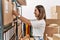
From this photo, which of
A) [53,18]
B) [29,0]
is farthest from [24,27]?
[29,0]

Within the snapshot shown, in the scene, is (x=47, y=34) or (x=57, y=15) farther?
(x=57, y=15)

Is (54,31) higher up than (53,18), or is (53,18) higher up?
(53,18)

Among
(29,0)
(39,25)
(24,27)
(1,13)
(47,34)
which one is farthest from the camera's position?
(29,0)

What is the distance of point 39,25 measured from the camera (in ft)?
8.45

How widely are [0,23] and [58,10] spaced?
9.59 ft

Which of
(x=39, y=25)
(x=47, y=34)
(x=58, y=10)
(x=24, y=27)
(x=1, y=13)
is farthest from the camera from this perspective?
(x=58, y=10)

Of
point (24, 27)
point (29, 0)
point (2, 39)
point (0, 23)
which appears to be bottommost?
point (24, 27)

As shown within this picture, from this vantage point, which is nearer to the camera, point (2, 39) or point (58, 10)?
point (2, 39)

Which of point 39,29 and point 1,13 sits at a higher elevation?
point 1,13

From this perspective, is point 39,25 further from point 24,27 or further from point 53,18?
point 53,18

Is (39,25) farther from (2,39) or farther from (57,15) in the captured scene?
(2,39)

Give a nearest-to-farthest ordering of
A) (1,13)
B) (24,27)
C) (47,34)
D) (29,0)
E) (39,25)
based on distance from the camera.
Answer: (1,13) < (39,25) < (24,27) < (47,34) < (29,0)

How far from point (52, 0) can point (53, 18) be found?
2.69 feet

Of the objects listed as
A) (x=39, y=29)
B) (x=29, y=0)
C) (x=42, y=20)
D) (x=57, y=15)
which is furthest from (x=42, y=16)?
(x=29, y=0)
